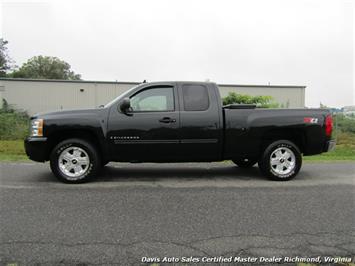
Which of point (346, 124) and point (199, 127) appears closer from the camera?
point (199, 127)

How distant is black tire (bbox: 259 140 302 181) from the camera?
608cm

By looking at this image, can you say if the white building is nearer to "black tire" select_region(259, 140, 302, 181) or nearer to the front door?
the front door

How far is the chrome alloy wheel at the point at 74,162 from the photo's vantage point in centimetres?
576

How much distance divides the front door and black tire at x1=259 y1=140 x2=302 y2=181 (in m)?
1.74

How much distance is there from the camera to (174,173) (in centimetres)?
685

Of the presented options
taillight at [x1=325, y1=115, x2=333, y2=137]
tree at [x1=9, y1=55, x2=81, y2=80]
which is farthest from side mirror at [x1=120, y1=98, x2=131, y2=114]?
tree at [x1=9, y1=55, x2=81, y2=80]

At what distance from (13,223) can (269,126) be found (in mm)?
4535

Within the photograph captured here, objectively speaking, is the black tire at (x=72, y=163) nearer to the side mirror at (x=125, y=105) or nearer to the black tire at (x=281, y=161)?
the side mirror at (x=125, y=105)

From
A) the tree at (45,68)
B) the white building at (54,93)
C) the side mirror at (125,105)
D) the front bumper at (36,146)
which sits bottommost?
the front bumper at (36,146)

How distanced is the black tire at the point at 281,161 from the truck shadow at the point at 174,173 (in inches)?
13.3

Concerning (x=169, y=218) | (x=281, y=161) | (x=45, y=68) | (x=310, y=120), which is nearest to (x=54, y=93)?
(x=281, y=161)

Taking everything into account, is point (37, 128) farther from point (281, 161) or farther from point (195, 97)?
point (281, 161)

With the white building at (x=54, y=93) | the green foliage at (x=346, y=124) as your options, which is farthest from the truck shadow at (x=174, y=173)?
the white building at (x=54, y=93)

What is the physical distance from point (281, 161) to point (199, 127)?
5.67 ft
